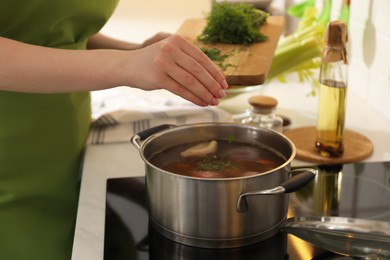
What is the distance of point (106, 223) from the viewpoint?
96cm

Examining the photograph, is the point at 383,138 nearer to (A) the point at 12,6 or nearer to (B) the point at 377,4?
(B) the point at 377,4

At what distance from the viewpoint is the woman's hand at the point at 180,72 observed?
83cm

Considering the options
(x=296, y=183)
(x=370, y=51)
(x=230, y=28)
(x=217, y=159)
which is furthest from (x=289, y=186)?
(x=370, y=51)

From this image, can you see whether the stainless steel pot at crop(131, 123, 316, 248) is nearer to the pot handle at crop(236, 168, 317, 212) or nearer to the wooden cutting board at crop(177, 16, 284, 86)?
the pot handle at crop(236, 168, 317, 212)

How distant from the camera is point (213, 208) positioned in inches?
32.6

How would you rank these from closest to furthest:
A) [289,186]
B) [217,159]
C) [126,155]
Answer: [289,186]
[217,159]
[126,155]

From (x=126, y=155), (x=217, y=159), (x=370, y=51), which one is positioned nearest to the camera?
(x=217, y=159)

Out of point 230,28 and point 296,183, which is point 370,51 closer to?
point 230,28

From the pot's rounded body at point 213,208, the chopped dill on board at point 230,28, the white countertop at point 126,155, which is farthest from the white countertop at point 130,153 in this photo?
the chopped dill on board at point 230,28

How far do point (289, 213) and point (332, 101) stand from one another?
0.94 feet

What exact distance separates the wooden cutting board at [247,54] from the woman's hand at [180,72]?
23 cm

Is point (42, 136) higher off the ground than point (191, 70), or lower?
lower

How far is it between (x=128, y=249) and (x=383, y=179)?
459 millimetres

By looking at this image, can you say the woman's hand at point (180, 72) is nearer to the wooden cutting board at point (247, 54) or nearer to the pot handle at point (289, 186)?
the pot handle at point (289, 186)
